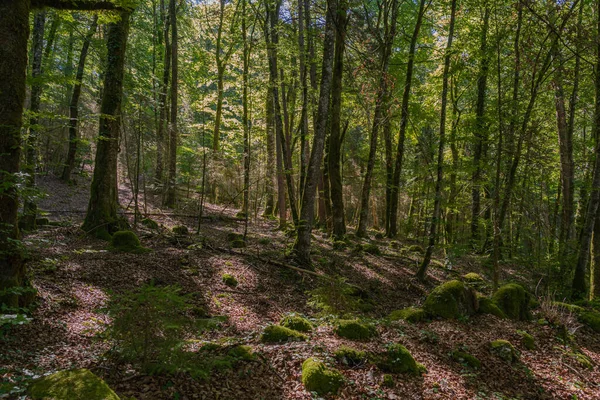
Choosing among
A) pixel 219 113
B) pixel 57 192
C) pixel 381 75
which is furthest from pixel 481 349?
pixel 57 192

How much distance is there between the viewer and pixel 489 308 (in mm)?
7453

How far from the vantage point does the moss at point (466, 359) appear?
17.3 feet

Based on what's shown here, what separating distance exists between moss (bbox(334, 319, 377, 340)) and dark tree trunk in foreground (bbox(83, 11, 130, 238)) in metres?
6.37

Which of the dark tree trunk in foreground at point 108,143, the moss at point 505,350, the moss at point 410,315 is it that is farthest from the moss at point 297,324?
the dark tree trunk in foreground at point 108,143

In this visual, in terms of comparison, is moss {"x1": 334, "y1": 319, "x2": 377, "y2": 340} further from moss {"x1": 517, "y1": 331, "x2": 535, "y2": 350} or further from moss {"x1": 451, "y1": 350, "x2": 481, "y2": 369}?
moss {"x1": 517, "y1": 331, "x2": 535, "y2": 350}

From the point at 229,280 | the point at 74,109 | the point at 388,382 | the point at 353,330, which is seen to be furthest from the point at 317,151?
the point at 74,109

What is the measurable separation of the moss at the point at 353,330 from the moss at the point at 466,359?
1274 mm

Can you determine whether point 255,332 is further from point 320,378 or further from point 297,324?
point 320,378

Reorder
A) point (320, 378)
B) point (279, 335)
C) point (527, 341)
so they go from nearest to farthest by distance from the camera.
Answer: point (320, 378), point (279, 335), point (527, 341)

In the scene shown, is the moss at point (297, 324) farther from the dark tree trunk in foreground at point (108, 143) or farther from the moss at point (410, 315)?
the dark tree trunk in foreground at point (108, 143)

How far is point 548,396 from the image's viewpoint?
15.6ft

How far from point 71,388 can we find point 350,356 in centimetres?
331

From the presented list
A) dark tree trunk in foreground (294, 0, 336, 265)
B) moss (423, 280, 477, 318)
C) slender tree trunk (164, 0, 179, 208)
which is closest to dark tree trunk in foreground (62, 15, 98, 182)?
slender tree trunk (164, 0, 179, 208)

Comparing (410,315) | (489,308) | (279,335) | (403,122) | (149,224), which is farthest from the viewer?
(403,122)
